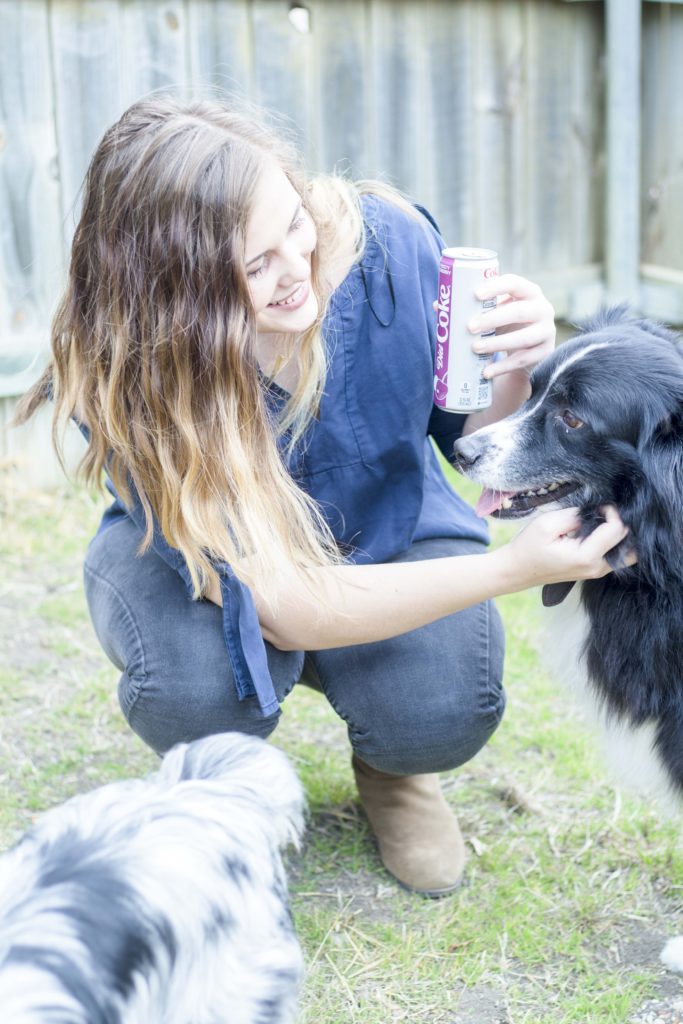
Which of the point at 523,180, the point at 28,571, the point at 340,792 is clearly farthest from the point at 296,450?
the point at 523,180

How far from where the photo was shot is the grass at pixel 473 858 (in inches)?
79.1

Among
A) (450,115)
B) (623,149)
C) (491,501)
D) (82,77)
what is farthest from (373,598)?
(623,149)

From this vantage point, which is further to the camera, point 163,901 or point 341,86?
point 341,86

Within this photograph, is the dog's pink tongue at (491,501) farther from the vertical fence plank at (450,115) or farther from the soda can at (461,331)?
the vertical fence plank at (450,115)

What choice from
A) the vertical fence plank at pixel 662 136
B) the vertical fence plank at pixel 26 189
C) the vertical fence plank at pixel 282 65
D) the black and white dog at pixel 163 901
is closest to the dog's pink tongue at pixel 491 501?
the black and white dog at pixel 163 901

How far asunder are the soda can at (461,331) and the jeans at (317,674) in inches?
17.3

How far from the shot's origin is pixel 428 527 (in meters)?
2.33

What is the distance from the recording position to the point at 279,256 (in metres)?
1.86

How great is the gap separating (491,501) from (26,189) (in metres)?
2.43

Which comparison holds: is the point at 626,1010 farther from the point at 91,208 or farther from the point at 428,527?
the point at 91,208

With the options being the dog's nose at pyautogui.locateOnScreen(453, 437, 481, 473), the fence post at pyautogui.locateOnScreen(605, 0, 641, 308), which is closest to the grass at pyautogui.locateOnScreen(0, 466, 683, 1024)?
the dog's nose at pyautogui.locateOnScreen(453, 437, 481, 473)

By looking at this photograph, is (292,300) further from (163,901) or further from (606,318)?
(163,901)

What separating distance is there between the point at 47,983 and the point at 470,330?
47.8 inches

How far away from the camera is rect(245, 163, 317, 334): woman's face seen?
71.4 inches
